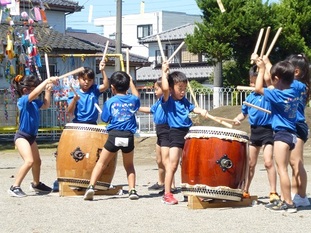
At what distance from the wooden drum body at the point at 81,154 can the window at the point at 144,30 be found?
5831 cm

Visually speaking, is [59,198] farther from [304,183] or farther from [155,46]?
[155,46]

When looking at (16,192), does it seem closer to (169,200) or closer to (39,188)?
(39,188)

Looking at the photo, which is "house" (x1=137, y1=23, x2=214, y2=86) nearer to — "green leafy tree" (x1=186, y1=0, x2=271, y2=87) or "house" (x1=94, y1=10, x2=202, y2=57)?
"house" (x1=94, y1=10, x2=202, y2=57)

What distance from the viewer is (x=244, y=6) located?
2527 centimetres

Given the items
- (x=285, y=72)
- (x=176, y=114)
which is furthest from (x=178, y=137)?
(x=285, y=72)

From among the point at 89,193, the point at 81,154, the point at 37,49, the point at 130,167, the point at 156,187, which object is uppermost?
the point at 37,49

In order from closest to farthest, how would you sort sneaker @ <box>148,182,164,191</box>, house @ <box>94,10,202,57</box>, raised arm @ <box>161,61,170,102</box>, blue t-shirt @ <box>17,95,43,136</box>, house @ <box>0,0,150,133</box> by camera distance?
1. raised arm @ <box>161,61,170,102</box>
2. blue t-shirt @ <box>17,95,43,136</box>
3. sneaker @ <box>148,182,164,191</box>
4. house @ <box>0,0,150,133</box>
5. house @ <box>94,10,202,57</box>

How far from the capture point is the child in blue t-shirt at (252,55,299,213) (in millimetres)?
7910

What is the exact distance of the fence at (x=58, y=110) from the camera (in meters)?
22.1

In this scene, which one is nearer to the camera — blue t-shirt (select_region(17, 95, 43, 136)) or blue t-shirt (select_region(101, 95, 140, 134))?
blue t-shirt (select_region(101, 95, 140, 134))

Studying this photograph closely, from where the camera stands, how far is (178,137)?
905 cm

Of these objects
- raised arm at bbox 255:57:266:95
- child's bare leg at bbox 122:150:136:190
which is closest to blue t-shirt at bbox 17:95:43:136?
child's bare leg at bbox 122:150:136:190

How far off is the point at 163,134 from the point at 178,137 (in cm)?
53

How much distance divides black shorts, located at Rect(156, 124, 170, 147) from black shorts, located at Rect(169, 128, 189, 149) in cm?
33
